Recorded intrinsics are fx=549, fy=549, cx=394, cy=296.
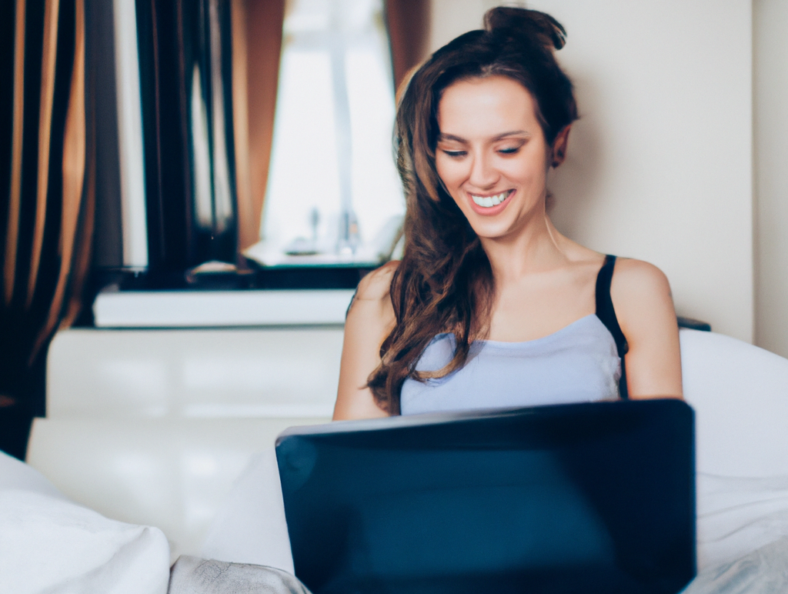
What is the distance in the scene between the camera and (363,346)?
3.34ft

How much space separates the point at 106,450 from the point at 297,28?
131 centimetres

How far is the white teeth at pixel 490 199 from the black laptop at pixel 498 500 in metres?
0.55

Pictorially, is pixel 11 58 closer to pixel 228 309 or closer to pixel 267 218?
pixel 267 218

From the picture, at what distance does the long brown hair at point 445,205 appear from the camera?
3.01 ft

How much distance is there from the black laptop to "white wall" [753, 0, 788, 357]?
1159 mm

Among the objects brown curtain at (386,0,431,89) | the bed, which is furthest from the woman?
brown curtain at (386,0,431,89)

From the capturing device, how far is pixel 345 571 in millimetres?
458

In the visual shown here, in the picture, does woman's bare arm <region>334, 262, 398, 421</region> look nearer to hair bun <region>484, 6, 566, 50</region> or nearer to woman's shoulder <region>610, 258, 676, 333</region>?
woman's shoulder <region>610, 258, 676, 333</region>

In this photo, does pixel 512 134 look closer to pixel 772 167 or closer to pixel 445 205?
pixel 445 205

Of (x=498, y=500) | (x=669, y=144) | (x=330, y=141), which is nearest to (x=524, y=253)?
(x=669, y=144)

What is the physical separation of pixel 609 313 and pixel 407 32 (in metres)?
1.06

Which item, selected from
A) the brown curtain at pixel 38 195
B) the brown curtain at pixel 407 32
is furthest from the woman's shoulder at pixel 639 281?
the brown curtain at pixel 38 195

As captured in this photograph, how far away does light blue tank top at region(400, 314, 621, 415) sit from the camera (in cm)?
85

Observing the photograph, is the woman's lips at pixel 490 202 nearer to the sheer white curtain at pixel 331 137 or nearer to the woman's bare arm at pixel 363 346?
the woman's bare arm at pixel 363 346
